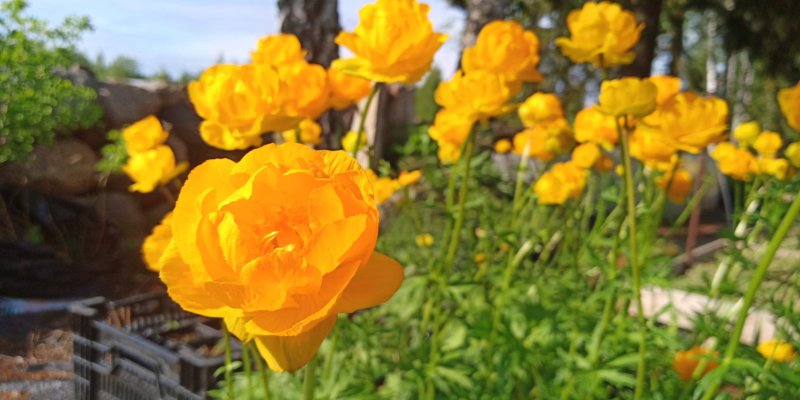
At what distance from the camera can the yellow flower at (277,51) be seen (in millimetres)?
669

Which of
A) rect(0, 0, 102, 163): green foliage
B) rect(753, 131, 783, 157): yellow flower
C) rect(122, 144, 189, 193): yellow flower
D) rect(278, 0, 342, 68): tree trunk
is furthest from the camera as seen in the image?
rect(278, 0, 342, 68): tree trunk

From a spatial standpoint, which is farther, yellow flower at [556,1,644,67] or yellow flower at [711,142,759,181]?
yellow flower at [711,142,759,181]

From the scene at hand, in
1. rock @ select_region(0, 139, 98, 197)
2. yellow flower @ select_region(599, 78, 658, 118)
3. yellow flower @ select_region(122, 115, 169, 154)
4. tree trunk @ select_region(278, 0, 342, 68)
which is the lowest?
rock @ select_region(0, 139, 98, 197)

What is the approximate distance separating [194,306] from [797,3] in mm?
4708

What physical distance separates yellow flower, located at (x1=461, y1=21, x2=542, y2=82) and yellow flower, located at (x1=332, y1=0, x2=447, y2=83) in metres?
0.15

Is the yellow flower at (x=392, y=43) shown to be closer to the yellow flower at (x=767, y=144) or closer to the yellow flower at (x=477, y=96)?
the yellow flower at (x=477, y=96)

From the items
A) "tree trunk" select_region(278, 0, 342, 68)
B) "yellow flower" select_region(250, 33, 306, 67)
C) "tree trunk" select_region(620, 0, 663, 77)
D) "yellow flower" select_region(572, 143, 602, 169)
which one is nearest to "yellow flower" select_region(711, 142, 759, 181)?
"yellow flower" select_region(572, 143, 602, 169)

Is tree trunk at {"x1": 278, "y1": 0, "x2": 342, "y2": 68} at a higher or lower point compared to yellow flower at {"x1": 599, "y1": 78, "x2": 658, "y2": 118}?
lower

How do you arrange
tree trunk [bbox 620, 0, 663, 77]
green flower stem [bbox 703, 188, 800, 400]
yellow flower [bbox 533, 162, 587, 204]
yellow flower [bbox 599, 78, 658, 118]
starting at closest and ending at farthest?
green flower stem [bbox 703, 188, 800, 400] < yellow flower [bbox 599, 78, 658, 118] < yellow flower [bbox 533, 162, 587, 204] < tree trunk [bbox 620, 0, 663, 77]

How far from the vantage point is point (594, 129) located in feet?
2.90

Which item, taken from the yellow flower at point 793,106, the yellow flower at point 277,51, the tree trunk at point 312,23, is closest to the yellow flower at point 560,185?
the yellow flower at point 793,106

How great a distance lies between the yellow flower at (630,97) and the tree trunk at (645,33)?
320 centimetres

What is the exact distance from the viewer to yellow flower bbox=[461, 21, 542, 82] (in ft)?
2.56

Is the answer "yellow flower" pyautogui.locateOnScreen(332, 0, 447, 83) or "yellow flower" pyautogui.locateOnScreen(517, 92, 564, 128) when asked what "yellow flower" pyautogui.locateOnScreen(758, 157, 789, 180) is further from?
"yellow flower" pyautogui.locateOnScreen(332, 0, 447, 83)
